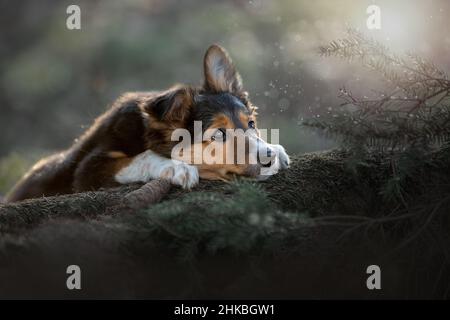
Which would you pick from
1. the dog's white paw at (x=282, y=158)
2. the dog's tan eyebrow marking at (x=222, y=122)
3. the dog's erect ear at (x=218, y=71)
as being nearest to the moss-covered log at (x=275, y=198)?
the dog's white paw at (x=282, y=158)

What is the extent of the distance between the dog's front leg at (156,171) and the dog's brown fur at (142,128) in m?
0.06

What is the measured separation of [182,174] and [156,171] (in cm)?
36

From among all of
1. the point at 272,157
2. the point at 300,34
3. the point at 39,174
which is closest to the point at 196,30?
the point at 300,34

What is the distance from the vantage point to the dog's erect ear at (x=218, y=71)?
4082mm

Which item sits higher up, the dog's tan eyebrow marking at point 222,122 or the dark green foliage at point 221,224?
the dog's tan eyebrow marking at point 222,122

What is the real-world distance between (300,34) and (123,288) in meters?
7.47

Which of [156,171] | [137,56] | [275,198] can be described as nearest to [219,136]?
[156,171]

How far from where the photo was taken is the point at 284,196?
300 cm

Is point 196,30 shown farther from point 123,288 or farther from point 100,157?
point 123,288

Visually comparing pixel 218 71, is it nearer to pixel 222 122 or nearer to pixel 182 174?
pixel 222 122

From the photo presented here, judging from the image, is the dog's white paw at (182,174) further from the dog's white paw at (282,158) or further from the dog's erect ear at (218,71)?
Result: the dog's erect ear at (218,71)

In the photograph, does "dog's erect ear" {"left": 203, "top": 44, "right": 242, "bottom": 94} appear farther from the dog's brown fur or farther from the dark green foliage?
the dark green foliage

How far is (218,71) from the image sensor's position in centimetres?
413

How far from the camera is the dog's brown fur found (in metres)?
3.77
